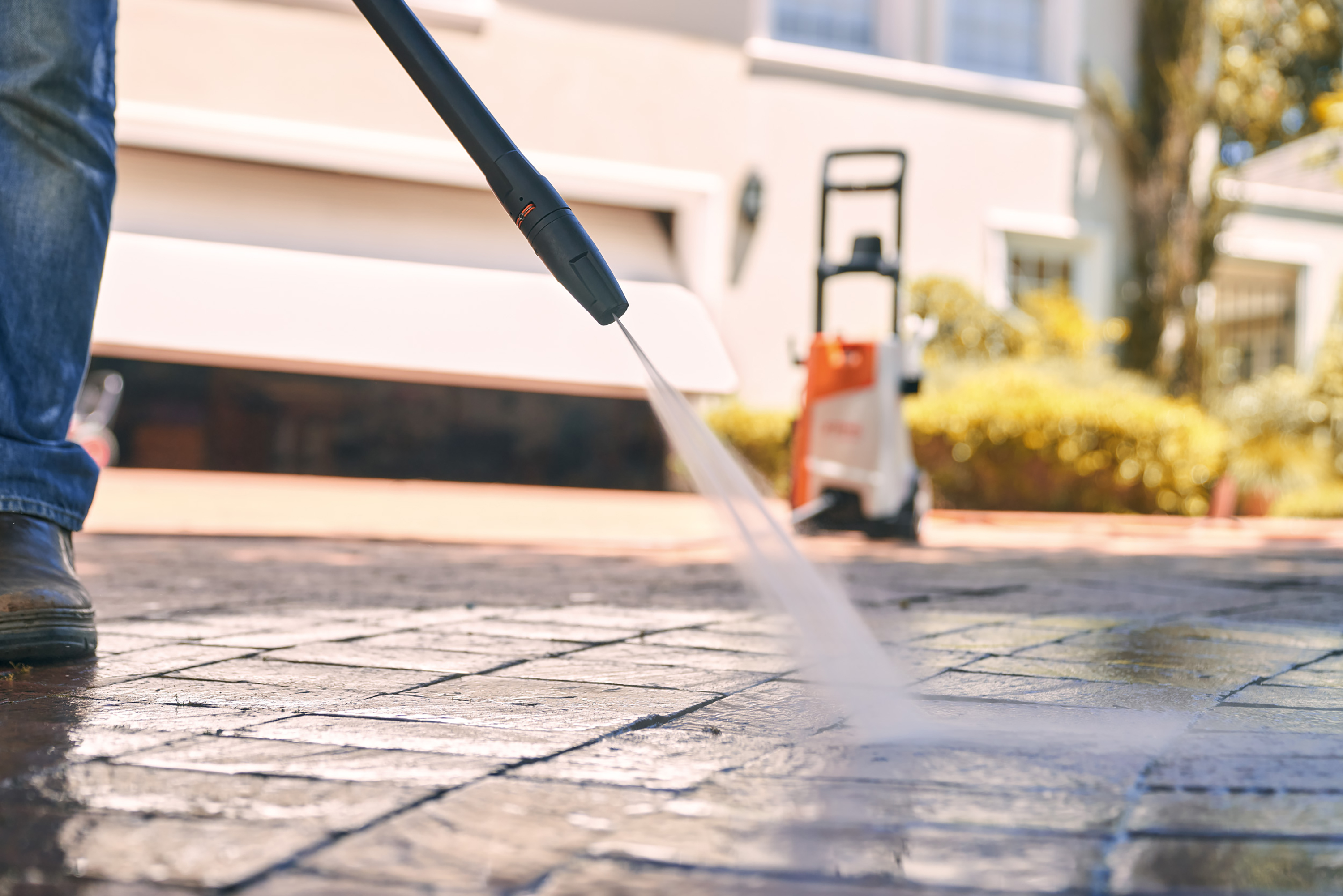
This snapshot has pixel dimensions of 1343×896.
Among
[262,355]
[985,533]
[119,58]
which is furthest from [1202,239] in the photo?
[119,58]

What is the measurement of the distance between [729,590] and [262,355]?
20.0ft

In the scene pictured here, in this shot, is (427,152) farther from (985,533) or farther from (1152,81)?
(1152,81)

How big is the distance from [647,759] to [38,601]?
108cm

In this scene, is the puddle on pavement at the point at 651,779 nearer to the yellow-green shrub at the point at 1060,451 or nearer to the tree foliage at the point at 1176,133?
the yellow-green shrub at the point at 1060,451

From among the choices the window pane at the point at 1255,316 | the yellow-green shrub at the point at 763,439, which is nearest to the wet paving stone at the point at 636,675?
the yellow-green shrub at the point at 763,439

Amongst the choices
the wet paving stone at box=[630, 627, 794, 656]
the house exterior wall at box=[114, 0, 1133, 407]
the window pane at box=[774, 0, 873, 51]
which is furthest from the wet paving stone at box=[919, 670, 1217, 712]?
the window pane at box=[774, 0, 873, 51]

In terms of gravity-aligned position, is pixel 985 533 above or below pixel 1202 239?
below

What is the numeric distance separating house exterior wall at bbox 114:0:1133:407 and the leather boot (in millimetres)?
7125

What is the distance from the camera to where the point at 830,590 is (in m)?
1.93

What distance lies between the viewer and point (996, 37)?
12.6 m

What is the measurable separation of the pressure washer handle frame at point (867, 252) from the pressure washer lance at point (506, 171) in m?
4.13

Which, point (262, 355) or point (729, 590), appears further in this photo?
point (262, 355)

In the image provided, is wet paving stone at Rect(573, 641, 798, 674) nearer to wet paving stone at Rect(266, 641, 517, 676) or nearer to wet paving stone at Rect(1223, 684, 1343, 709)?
wet paving stone at Rect(266, 641, 517, 676)

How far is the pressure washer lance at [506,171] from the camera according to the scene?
66.4 inches
